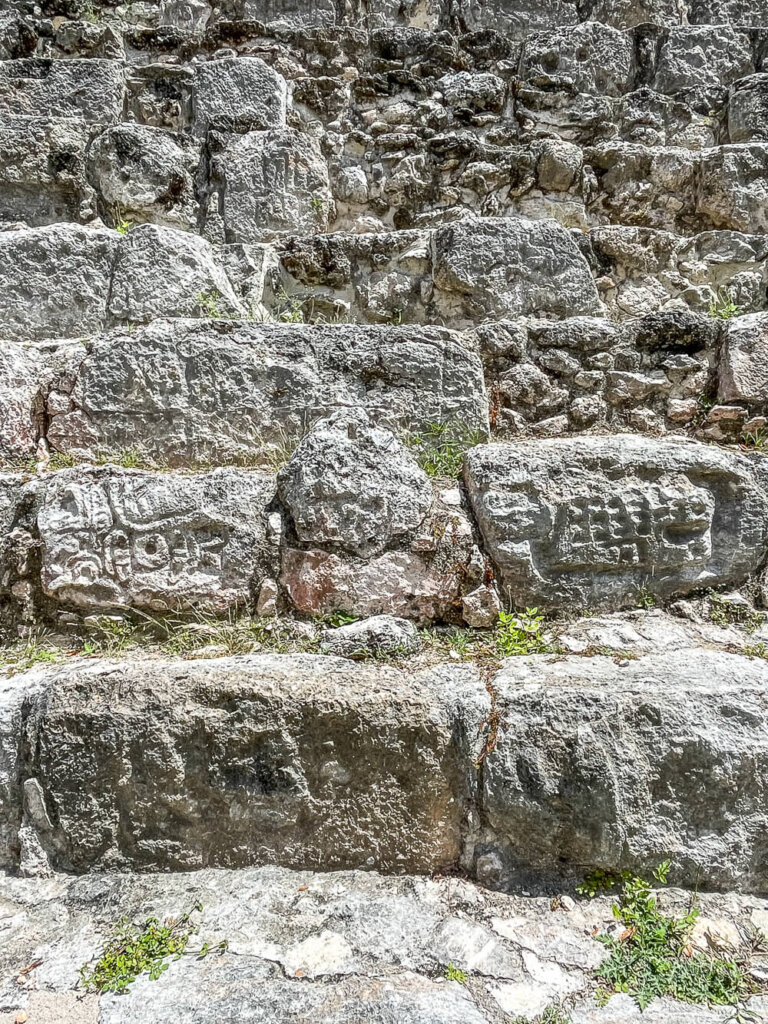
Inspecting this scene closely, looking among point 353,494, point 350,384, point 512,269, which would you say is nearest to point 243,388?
point 350,384

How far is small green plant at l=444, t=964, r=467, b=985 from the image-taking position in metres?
1.35

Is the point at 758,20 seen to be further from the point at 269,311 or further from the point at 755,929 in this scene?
the point at 755,929

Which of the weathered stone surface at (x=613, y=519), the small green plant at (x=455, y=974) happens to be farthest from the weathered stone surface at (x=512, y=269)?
the small green plant at (x=455, y=974)

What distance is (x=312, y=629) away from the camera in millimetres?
1975

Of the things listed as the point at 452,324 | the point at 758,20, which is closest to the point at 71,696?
the point at 452,324

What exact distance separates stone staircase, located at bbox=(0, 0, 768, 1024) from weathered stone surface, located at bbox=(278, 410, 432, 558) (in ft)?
0.04

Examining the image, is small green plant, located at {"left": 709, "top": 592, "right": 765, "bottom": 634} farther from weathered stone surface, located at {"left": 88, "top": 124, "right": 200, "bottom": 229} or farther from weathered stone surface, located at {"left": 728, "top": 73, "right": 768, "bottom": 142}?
weathered stone surface, located at {"left": 88, "top": 124, "right": 200, "bottom": 229}

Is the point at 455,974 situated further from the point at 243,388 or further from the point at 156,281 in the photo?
the point at 156,281

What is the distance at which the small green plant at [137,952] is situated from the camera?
137 centimetres

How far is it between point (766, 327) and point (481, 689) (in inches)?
70.6

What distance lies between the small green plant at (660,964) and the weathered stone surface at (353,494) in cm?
116

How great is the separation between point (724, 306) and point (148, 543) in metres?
2.57

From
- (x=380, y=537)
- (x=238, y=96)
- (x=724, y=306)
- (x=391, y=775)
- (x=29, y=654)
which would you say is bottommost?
(x=391, y=775)

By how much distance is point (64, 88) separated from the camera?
310cm
